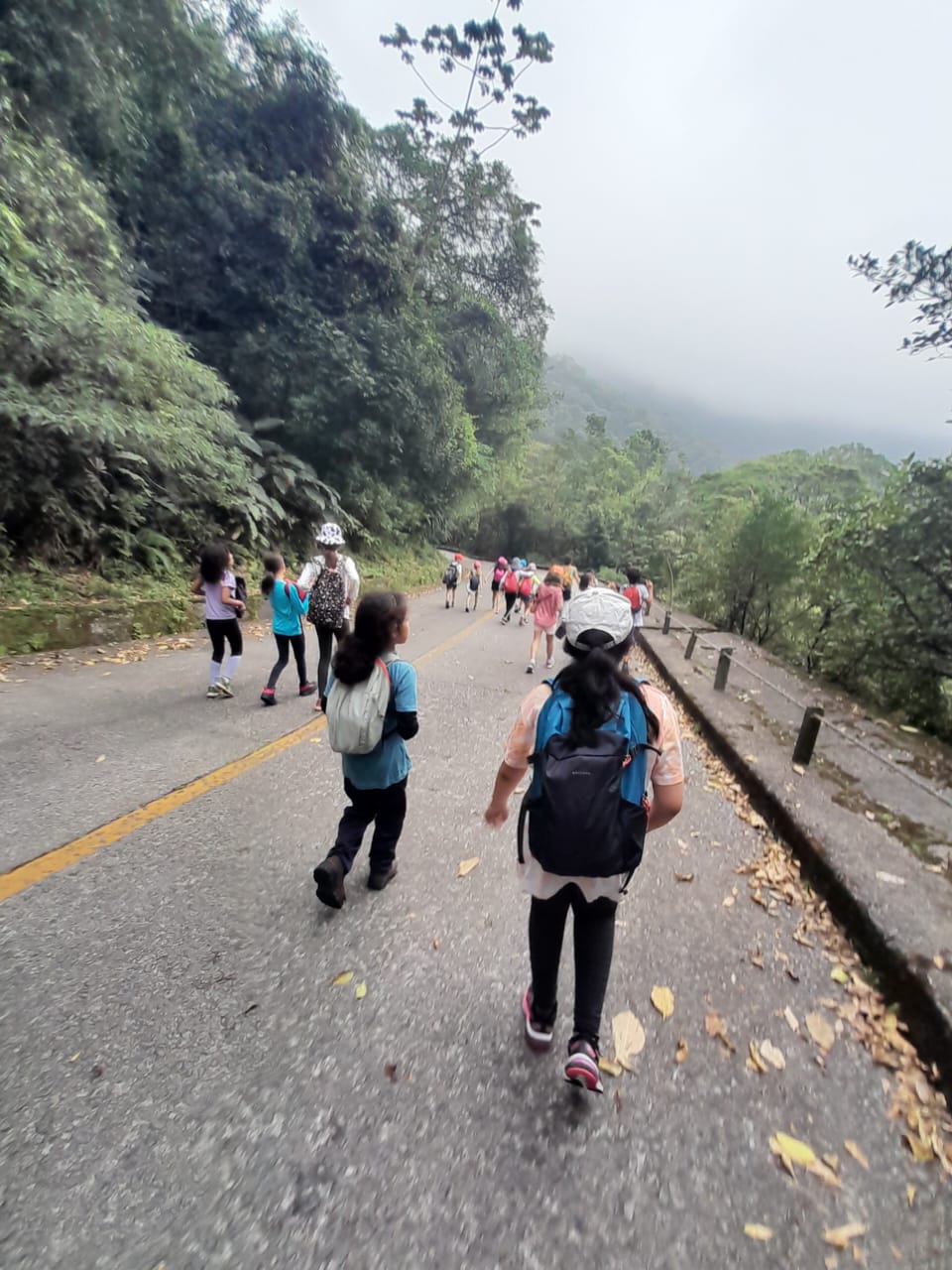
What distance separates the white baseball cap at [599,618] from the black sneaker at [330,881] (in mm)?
1715

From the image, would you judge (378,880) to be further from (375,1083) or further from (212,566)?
(212,566)

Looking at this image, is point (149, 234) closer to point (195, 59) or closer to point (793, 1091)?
point (195, 59)

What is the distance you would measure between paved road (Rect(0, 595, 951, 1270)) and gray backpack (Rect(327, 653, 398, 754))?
931 mm

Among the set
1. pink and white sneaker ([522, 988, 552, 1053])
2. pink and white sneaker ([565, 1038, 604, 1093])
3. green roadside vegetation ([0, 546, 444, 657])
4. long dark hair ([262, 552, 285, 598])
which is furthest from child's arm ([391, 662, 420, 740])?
green roadside vegetation ([0, 546, 444, 657])

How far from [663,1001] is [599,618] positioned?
1.90 m

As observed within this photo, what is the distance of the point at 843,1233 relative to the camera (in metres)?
1.75

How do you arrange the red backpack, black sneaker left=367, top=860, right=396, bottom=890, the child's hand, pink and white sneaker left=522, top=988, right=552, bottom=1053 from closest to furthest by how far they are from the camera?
pink and white sneaker left=522, top=988, right=552, bottom=1053
the child's hand
black sneaker left=367, top=860, right=396, bottom=890
the red backpack

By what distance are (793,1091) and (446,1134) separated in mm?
1407

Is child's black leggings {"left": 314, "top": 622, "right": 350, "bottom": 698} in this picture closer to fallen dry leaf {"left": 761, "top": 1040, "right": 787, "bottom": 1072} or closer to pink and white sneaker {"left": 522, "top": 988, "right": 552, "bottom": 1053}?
pink and white sneaker {"left": 522, "top": 988, "right": 552, "bottom": 1053}

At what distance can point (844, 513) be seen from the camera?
11.4m

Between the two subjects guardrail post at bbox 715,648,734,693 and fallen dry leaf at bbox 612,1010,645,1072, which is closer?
fallen dry leaf at bbox 612,1010,645,1072

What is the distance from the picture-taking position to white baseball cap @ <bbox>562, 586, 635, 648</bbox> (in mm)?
1960

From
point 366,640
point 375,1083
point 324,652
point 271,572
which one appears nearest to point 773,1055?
point 375,1083

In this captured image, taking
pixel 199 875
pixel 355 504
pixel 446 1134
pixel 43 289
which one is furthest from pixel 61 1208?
pixel 355 504
